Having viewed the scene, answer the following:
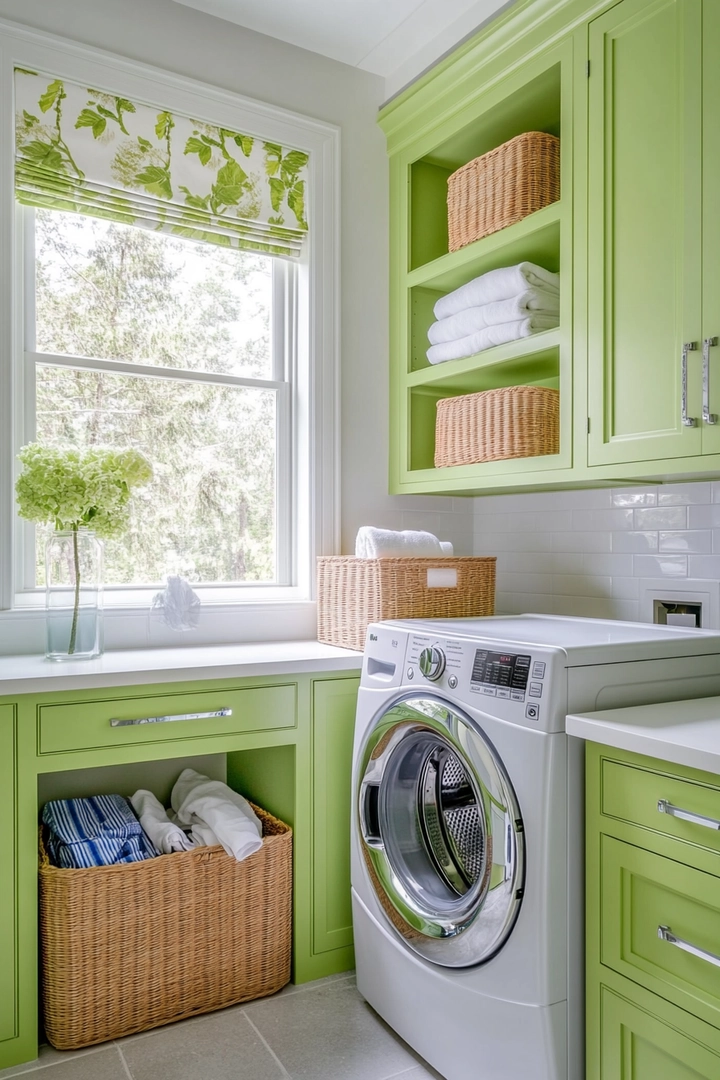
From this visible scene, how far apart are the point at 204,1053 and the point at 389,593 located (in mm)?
1183

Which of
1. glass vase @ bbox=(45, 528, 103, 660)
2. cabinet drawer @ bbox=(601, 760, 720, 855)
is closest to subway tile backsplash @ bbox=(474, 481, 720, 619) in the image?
cabinet drawer @ bbox=(601, 760, 720, 855)

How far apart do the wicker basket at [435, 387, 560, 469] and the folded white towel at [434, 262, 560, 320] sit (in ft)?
0.88

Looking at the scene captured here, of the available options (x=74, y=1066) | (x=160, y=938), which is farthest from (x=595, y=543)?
(x=74, y=1066)

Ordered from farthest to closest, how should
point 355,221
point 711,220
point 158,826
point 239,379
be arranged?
point 355,221 → point 239,379 → point 158,826 → point 711,220

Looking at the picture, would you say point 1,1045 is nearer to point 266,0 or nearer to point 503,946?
point 503,946

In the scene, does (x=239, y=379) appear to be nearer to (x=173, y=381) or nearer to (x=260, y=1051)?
(x=173, y=381)

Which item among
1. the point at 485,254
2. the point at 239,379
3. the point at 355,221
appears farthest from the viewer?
the point at 355,221

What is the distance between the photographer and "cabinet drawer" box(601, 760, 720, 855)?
4.04 feet

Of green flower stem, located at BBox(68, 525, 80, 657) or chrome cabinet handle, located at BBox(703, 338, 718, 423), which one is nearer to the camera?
chrome cabinet handle, located at BBox(703, 338, 718, 423)

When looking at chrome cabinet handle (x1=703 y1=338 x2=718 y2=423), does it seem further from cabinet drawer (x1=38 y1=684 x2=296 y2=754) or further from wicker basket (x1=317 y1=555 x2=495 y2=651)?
cabinet drawer (x1=38 y1=684 x2=296 y2=754)

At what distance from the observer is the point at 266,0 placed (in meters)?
2.39

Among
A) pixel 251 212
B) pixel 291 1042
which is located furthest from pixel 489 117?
pixel 291 1042

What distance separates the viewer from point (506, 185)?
2281mm

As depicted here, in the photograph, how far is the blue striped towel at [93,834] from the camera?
1.92 m
